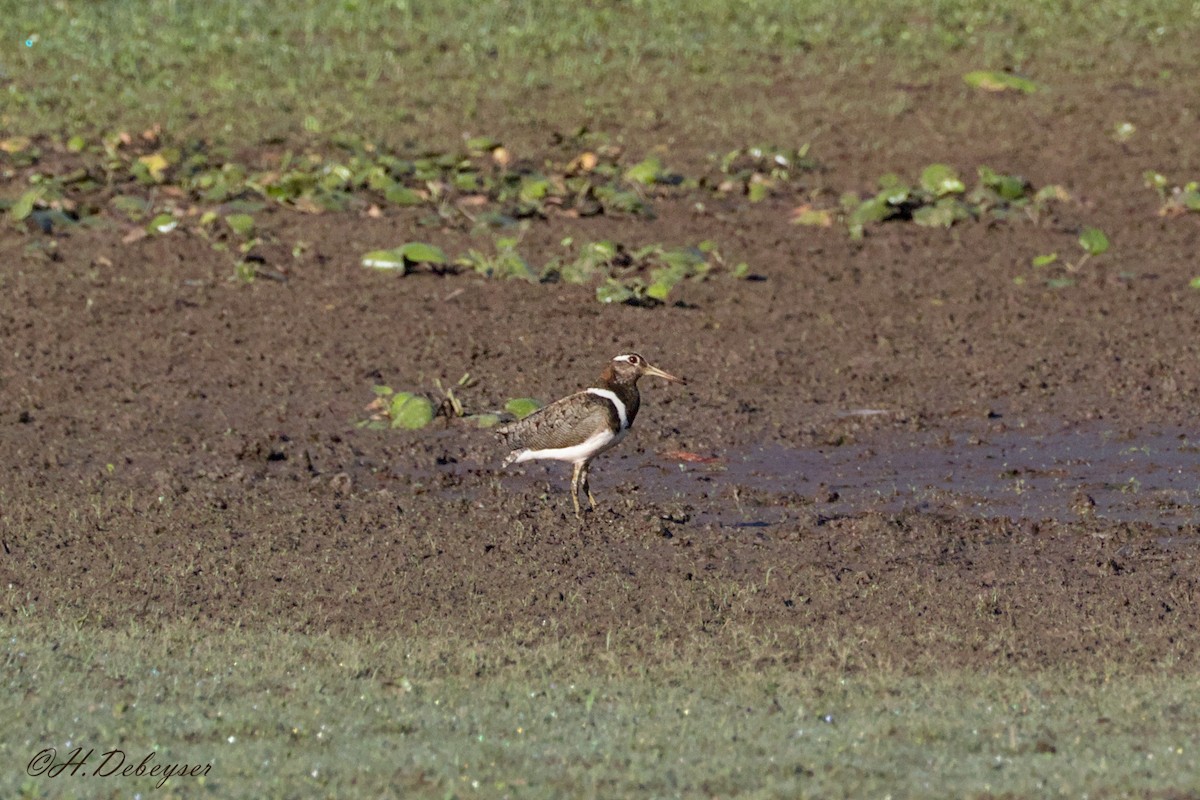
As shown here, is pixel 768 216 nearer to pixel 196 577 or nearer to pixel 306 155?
pixel 306 155

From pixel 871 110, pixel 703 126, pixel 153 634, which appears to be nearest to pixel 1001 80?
pixel 871 110

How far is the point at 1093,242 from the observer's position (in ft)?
44.6

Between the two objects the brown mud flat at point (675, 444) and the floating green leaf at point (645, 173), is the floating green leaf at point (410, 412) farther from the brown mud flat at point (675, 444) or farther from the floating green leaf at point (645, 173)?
the floating green leaf at point (645, 173)

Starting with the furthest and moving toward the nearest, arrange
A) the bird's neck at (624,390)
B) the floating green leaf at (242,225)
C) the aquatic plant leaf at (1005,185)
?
the aquatic plant leaf at (1005,185), the floating green leaf at (242,225), the bird's neck at (624,390)

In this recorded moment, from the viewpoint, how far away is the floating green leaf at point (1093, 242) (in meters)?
13.6

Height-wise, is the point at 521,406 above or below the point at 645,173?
above

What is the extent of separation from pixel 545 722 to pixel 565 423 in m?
2.84

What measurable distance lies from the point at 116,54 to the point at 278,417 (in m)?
8.90

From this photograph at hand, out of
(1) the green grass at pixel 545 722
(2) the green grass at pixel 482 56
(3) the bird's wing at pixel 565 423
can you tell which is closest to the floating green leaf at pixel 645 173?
(2) the green grass at pixel 482 56

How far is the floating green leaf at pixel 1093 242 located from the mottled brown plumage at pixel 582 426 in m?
5.70

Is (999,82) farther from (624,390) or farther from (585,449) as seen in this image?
(585,449)

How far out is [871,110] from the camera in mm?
17203
